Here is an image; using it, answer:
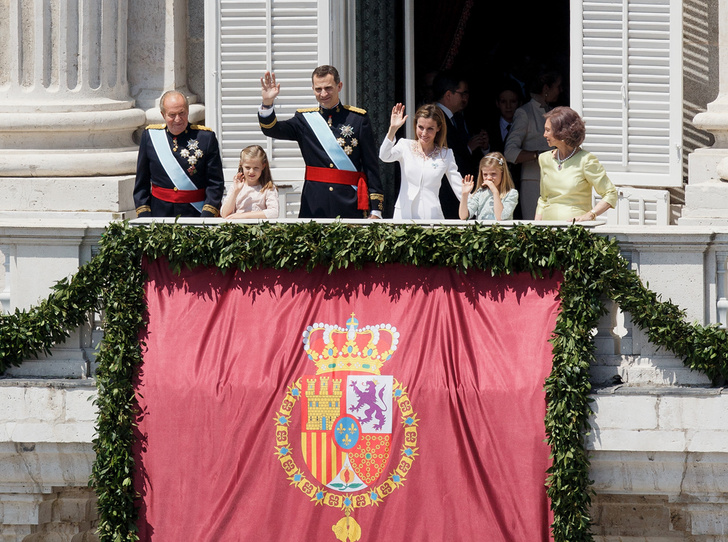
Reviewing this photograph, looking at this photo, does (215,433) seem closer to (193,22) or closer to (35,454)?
(35,454)

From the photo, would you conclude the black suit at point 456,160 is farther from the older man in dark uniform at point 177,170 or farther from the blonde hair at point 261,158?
the older man in dark uniform at point 177,170

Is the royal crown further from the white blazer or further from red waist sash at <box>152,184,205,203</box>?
red waist sash at <box>152,184,205,203</box>

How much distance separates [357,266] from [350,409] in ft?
2.58

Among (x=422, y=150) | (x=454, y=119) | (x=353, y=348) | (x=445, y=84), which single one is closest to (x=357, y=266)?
(x=353, y=348)

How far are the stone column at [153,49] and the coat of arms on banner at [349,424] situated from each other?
3.31 meters

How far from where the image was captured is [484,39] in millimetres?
13914

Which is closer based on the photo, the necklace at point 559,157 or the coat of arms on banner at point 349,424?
the coat of arms on banner at point 349,424

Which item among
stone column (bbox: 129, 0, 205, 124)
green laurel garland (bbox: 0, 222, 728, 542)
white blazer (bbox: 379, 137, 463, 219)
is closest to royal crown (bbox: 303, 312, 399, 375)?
green laurel garland (bbox: 0, 222, 728, 542)

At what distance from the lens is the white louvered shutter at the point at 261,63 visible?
10.2 metres

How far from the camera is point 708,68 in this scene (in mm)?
10219

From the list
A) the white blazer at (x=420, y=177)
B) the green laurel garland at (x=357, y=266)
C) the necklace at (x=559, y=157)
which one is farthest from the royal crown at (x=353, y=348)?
the necklace at (x=559, y=157)

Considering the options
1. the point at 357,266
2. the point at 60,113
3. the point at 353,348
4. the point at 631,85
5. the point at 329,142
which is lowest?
the point at 353,348

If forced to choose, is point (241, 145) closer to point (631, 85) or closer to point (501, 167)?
point (501, 167)

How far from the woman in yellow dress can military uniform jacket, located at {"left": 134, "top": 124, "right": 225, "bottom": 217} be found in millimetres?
2083
